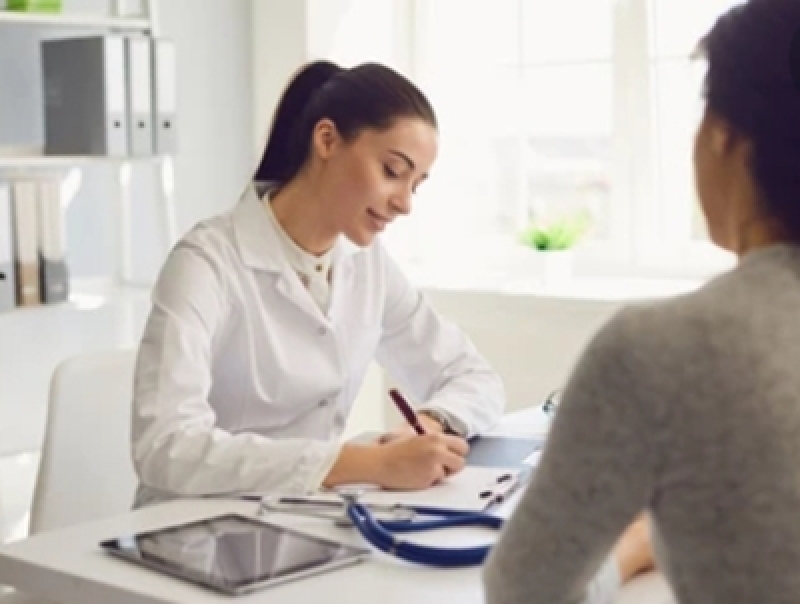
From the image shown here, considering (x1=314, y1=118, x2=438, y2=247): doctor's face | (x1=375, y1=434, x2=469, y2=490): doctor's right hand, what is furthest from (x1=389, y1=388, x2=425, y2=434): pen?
(x1=314, y1=118, x2=438, y2=247): doctor's face

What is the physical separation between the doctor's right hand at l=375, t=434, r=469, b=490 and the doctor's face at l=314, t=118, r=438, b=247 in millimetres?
476

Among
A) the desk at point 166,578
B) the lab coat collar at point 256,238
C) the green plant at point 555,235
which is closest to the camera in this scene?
the desk at point 166,578

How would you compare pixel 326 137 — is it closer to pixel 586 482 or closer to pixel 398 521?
pixel 398 521

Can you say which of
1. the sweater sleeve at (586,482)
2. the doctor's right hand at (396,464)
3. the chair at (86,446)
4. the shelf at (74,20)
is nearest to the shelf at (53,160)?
the shelf at (74,20)

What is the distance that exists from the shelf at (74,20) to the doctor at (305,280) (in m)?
1.00

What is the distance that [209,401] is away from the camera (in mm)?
2189

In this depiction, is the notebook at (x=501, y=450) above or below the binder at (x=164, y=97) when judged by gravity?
below

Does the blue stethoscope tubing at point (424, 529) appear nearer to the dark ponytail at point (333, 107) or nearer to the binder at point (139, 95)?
the dark ponytail at point (333, 107)

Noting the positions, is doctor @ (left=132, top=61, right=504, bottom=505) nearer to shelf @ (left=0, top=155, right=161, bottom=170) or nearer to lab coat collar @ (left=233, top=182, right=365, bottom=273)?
lab coat collar @ (left=233, top=182, right=365, bottom=273)

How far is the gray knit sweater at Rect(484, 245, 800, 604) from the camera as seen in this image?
37.5 inches

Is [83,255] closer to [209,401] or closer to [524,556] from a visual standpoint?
[209,401]

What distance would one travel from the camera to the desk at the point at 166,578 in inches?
55.2

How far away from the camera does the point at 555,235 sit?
3543 millimetres

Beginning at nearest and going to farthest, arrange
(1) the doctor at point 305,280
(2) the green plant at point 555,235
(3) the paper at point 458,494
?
(3) the paper at point 458,494, (1) the doctor at point 305,280, (2) the green plant at point 555,235
